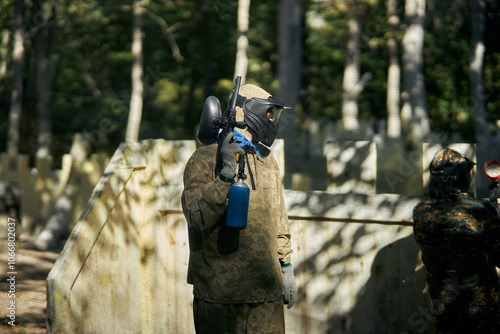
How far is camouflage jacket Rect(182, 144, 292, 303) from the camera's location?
127 inches

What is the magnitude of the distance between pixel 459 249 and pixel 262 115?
61.0 inches

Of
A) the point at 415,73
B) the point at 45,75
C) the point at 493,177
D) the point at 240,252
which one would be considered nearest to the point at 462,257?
the point at 493,177

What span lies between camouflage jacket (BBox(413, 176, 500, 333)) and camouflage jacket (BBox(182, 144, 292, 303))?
1.11 m

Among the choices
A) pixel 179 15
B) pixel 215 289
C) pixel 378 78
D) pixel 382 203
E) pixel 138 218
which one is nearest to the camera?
pixel 215 289

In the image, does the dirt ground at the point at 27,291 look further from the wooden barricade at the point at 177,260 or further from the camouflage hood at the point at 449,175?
the camouflage hood at the point at 449,175

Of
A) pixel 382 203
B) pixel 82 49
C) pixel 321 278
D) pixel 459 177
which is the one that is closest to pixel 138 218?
pixel 321 278

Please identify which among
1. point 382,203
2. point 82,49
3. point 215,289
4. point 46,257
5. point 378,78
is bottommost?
point 46,257

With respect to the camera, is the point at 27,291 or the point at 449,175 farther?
the point at 27,291

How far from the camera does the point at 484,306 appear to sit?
3.55 metres

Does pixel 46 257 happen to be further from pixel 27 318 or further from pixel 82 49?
pixel 82 49

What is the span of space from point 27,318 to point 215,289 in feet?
11.8

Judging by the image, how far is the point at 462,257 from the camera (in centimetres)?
355

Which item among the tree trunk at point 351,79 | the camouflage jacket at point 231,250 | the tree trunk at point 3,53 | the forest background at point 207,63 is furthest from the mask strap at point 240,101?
the tree trunk at point 3,53

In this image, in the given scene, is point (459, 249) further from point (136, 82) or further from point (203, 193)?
point (136, 82)
